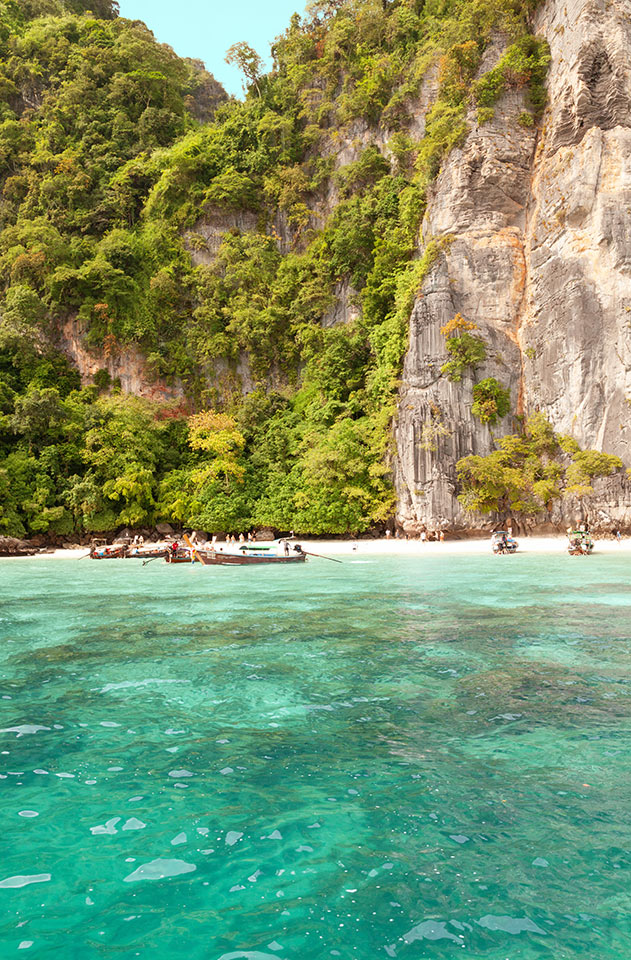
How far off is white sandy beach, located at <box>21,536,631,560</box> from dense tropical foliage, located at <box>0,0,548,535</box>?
6.77 ft

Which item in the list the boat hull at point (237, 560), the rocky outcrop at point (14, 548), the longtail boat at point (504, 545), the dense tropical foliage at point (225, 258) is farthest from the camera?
the dense tropical foliage at point (225, 258)

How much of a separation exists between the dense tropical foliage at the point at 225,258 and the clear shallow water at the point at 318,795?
26.7 m

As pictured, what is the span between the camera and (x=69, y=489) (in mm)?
37094

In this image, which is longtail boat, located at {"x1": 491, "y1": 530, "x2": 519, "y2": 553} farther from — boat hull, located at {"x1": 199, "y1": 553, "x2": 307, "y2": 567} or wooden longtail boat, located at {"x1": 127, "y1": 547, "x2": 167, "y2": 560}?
wooden longtail boat, located at {"x1": 127, "y1": 547, "x2": 167, "y2": 560}

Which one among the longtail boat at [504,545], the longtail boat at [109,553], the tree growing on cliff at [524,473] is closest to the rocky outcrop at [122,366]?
the longtail boat at [109,553]

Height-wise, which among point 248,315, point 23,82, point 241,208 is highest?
point 23,82

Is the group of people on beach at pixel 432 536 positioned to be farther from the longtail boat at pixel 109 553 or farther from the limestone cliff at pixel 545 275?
the longtail boat at pixel 109 553

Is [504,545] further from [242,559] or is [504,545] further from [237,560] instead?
[237,560]

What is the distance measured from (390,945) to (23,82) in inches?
2723

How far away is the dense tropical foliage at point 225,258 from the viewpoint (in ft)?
121

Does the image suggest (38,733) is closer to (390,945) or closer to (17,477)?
(390,945)

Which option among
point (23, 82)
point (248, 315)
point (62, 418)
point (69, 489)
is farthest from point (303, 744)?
point (23, 82)

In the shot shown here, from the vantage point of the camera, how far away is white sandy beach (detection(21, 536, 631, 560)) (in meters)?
28.6

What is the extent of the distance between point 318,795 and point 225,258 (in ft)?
152
